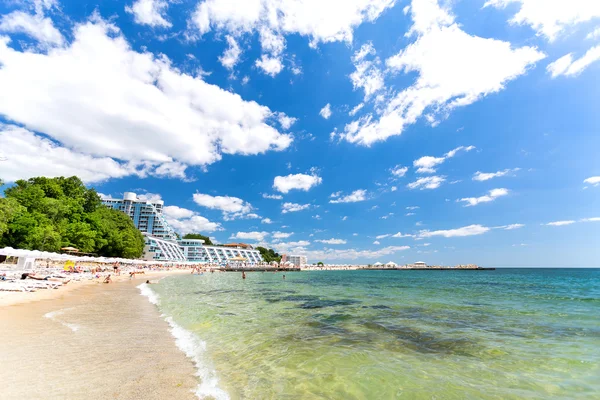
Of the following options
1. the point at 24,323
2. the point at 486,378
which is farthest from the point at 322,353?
the point at 24,323

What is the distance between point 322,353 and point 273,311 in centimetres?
809

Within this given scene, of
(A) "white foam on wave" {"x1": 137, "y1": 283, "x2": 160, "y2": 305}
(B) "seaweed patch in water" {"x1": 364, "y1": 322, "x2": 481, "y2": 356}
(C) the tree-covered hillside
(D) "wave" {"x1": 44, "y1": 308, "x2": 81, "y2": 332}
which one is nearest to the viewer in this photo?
(B) "seaweed patch in water" {"x1": 364, "y1": 322, "x2": 481, "y2": 356}

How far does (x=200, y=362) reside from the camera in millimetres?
7176

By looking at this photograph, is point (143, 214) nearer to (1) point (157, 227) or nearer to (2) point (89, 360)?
(1) point (157, 227)

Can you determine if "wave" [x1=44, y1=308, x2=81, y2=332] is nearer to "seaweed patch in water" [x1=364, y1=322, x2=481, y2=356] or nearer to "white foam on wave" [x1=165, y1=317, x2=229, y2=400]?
"white foam on wave" [x1=165, y1=317, x2=229, y2=400]

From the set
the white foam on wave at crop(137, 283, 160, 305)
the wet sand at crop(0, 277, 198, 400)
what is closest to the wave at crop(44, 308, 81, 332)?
the wet sand at crop(0, 277, 198, 400)

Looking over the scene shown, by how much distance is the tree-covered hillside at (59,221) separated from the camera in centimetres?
4000

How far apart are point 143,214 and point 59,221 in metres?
96.5

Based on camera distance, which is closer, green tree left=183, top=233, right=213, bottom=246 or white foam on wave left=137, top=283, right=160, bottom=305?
white foam on wave left=137, top=283, right=160, bottom=305

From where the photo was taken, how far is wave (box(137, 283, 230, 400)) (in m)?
5.32

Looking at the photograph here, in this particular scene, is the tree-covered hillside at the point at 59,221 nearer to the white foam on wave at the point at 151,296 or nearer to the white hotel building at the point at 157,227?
the white foam on wave at the point at 151,296

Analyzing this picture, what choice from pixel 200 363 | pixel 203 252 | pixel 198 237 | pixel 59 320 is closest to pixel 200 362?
pixel 200 363

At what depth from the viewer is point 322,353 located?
26.3 feet

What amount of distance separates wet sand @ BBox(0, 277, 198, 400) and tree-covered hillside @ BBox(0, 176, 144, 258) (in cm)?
3218
